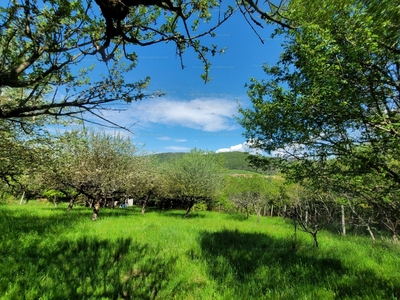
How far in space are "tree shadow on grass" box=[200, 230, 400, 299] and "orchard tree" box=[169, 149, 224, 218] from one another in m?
15.2

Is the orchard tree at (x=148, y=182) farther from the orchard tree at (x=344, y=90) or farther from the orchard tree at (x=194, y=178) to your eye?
the orchard tree at (x=344, y=90)

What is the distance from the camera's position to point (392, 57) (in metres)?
3.09

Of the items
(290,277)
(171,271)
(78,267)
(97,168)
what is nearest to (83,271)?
(78,267)

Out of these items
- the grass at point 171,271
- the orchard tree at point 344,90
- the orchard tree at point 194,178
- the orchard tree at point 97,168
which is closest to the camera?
the orchard tree at point 344,90

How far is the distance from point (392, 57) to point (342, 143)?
1645 millimetres

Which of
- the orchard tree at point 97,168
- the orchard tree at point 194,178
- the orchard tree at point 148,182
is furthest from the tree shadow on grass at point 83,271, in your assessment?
the orchard tree at point 194,178

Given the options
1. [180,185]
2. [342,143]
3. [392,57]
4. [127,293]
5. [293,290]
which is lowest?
Result: [127,293]

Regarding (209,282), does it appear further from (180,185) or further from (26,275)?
(180,185)


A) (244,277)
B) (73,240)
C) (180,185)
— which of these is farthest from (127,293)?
(180,185)

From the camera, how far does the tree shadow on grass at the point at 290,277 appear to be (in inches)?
187

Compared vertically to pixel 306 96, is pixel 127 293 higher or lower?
lower

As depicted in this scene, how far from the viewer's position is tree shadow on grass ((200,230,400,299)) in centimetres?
475

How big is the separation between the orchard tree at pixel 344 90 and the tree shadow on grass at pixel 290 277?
2216 mm

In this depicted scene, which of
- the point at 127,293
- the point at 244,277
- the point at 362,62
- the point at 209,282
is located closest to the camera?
the point at 362,62
